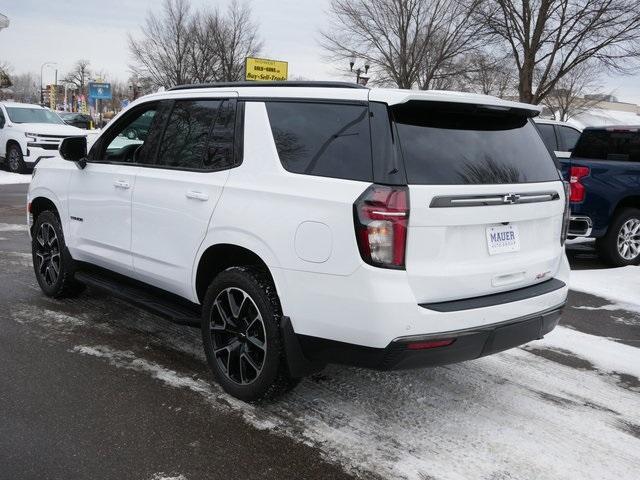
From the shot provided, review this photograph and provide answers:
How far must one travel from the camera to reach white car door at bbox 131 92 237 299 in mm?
3652

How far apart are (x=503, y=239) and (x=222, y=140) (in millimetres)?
1761

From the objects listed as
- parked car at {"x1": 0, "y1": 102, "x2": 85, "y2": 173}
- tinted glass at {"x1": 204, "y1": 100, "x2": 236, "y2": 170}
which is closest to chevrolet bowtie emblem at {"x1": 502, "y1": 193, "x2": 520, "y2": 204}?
tinted glass at {"x1": 204, "y1": 100, "x2": 236, "y2": 170}

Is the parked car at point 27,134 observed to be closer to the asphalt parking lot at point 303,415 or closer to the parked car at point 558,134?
the parked car at point 558,134

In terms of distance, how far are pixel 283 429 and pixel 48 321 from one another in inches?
100

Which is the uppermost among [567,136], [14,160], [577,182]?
[567,136]

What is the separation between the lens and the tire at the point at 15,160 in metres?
17.1

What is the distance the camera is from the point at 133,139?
458 cm

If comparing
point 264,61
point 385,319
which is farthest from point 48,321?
point 264,61

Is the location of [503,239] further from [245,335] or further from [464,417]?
[245,335]

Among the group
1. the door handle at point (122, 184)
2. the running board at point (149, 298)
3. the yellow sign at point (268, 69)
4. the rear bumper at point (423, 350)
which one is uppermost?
the yellow sign at point (268, 69)

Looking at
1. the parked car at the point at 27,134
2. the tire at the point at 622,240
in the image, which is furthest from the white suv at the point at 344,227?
the parked car at the point at 27,134

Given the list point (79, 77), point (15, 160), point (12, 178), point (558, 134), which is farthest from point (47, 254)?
point (79, 77)

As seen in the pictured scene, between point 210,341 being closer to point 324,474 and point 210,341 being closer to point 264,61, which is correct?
point 324,474

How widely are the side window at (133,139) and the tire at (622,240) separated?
618 cm
